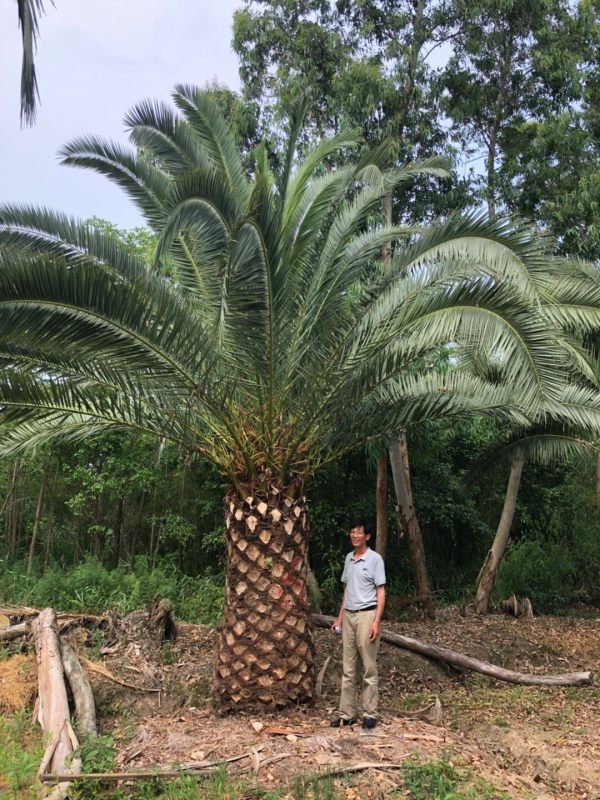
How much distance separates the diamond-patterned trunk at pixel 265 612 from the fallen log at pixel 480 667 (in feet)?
7.89

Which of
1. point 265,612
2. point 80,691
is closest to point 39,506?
point 80,691

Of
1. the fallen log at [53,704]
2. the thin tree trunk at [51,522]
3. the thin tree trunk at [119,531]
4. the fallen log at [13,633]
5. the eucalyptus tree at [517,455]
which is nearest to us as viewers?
the fallen log at [53,704]

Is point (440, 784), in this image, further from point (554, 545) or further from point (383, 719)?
point (554, 545)

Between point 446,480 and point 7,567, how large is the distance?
8.61 meters

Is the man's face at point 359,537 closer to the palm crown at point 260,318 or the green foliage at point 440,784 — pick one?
the palm crown at point 260,318

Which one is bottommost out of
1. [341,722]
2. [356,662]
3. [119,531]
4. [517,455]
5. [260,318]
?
[341,722]

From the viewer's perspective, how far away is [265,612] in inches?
277

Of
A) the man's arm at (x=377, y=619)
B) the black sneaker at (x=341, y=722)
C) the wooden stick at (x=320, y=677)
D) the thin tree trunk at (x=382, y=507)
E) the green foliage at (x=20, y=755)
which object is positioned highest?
the thin tree trunk at (x=382, y=507)

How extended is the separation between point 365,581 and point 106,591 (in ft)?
21.8

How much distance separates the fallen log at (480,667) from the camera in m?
8.41

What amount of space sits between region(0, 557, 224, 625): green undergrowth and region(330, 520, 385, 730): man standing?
16.0 ft

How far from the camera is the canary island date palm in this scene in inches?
245

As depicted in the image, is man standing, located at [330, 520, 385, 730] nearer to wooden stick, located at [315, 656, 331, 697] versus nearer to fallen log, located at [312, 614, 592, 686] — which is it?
wooden stick, located at [315, 656, 331, 697]

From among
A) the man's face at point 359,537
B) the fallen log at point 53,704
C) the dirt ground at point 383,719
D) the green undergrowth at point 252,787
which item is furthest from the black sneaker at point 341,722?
the fallen log at point 53,704
